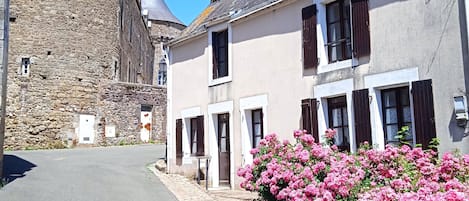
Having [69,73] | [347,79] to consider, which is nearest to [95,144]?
[69,73]

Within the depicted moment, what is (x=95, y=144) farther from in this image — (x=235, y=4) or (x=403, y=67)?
(x=403, y=67)

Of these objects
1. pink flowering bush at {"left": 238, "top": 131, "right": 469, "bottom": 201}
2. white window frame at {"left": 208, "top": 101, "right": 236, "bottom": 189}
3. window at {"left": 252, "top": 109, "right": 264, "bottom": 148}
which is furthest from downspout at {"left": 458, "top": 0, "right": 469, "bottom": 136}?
white window frame at {"left": 208, "top": 101, "right": 236, "bottom": 189}

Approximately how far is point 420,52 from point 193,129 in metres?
7.38

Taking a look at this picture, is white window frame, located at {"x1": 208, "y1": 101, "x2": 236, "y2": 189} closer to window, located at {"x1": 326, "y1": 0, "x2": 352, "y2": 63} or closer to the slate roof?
the slate roof

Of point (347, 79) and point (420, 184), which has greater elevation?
point (347, 79)

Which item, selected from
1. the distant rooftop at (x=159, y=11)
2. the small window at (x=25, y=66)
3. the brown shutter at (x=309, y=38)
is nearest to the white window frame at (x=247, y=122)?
the brown shutter at (x=309, y=38)

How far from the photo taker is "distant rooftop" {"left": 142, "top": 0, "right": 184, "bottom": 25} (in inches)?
1869

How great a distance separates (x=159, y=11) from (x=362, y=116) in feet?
140

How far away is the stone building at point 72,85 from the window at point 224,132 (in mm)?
14812

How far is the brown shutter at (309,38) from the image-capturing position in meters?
9.75

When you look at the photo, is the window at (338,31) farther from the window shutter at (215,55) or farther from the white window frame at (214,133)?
the window shutter at (215,55)

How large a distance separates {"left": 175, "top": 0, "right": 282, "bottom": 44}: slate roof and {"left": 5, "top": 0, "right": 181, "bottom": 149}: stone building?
12.4 m

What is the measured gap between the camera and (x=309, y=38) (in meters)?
9.86

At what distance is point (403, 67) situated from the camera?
8.13 m
